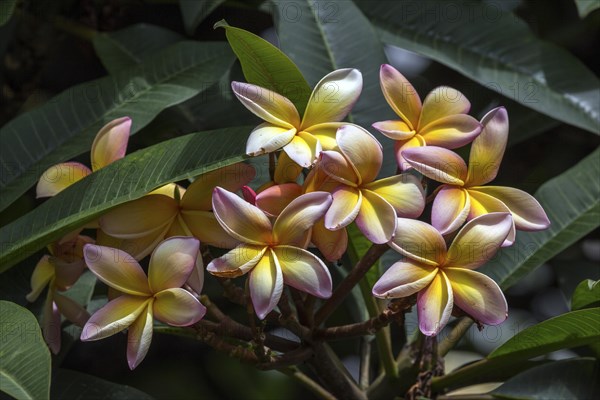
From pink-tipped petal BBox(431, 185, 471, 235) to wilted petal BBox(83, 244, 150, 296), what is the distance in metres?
0.27

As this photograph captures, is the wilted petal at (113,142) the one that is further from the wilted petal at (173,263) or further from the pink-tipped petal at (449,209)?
the pink-tipped petal at (449,209)

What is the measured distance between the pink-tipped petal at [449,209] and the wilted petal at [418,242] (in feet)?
0.04

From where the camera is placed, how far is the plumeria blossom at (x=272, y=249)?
0.78m

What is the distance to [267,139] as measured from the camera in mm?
822

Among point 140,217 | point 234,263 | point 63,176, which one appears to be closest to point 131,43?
point 63,176

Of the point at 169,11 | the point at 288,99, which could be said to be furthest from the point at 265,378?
the point at 288,99

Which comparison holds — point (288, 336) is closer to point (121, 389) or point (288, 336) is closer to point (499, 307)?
point (121, 389)

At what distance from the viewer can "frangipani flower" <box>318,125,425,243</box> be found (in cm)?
80

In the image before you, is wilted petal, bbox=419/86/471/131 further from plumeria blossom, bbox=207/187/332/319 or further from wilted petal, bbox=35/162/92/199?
wilted petal, bbox=35/162/92/199

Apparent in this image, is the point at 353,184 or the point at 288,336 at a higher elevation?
the point at 353,184

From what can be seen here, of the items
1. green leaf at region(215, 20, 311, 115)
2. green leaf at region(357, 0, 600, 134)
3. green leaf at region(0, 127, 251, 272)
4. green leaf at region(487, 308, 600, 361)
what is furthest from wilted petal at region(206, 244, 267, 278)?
green leaf at region(357, 0, 600, 134)

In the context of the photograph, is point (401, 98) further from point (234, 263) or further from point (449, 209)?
point (234, 263)

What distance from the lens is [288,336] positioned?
111 cm

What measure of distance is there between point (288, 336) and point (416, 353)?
159mm
